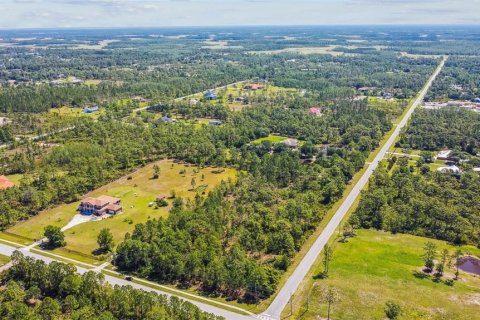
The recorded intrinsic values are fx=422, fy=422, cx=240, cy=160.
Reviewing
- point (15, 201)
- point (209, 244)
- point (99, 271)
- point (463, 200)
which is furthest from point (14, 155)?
point (463, 200)

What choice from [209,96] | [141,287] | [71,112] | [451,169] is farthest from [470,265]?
[71,112]

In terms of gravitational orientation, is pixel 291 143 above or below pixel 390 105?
below

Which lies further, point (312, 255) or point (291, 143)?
point (291, 143)

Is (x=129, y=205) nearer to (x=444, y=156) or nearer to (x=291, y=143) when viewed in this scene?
(x=291, y=143)

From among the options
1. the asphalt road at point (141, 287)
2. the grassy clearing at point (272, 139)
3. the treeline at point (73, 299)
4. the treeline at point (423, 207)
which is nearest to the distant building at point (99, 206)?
the asphalt road at point (141, 287)

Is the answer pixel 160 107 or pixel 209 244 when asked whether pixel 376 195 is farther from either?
pixel 160 107

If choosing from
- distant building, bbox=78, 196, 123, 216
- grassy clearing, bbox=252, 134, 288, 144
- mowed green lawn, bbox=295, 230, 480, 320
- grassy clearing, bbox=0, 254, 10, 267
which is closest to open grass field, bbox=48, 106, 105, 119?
grassy clearing, bbox=252, 134, 288, 144

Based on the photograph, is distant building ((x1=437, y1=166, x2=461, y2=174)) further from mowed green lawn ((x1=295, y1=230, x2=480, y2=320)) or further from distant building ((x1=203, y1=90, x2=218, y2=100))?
distant building ((x1=203, y1=90, x2=218, y2=100))
